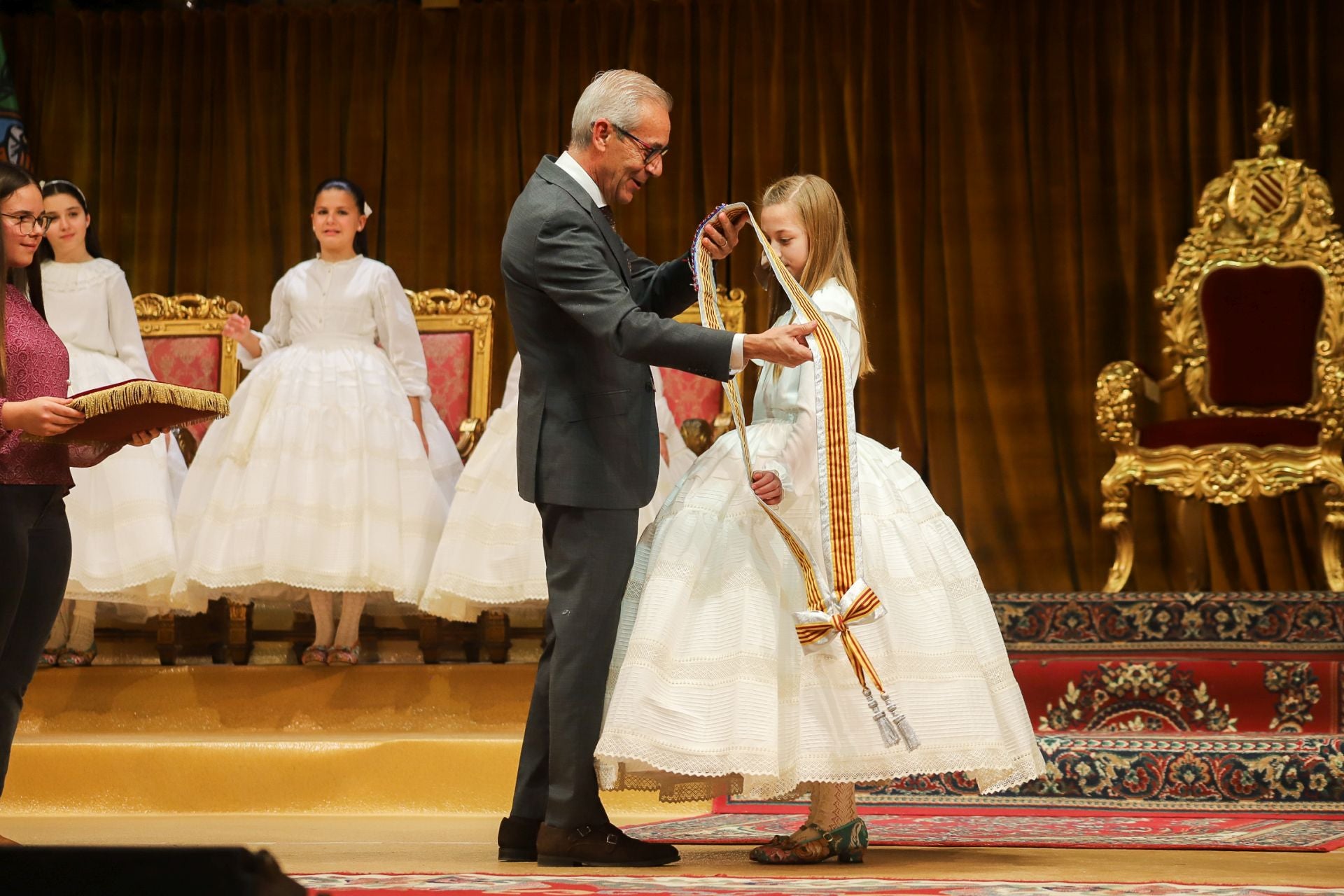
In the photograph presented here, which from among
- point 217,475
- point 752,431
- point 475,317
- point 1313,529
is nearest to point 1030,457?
point 1313,529

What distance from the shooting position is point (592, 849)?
2.66 meters

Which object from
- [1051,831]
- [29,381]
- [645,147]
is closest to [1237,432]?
[1051,831]

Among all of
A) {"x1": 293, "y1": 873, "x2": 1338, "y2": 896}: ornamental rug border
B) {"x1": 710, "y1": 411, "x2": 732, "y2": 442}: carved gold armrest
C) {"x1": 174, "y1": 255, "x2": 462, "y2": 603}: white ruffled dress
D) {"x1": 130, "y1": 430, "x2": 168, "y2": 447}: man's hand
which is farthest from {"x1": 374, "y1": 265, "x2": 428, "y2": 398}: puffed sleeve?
{"x1": 293, "y1": 873, "x2": 1338, "y2": 896}: ornamental rug border

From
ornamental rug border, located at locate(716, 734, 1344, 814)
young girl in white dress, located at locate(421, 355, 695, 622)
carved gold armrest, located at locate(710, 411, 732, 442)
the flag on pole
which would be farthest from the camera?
the flag on pole

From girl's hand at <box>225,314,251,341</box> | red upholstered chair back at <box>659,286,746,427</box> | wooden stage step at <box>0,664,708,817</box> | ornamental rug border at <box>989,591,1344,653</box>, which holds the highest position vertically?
girl's hand at <box>225,314,251,341</box>

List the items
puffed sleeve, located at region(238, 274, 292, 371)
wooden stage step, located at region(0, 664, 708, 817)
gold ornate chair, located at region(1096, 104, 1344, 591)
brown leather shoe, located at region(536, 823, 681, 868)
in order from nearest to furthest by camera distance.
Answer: brown leather shoe, located at region(536, 823, 681, 868)
wooden stage step, located at region(0, 664, 708, 817)
puffed sleeve, located at region(238, 274, 292, 371)
gold ornate chair, located at region(1096, 104, 1344, 591)

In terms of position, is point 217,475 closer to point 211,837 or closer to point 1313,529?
point 211,837

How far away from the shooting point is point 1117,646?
471 centimetres

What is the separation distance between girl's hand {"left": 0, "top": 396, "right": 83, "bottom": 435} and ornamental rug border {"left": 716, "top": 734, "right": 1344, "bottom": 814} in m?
1.92

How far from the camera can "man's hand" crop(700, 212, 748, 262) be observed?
9.32 ft

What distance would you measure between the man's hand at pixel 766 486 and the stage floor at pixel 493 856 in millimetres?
634

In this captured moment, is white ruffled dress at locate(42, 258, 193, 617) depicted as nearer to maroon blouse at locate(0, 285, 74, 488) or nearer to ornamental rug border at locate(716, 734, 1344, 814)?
maroon blouse at locate(0, 285, 74, 488)

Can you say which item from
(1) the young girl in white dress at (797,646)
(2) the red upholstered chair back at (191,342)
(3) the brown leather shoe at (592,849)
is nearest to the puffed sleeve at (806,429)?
(1) the young girl in white dress at (797,646)

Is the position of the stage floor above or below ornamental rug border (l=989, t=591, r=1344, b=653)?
below
